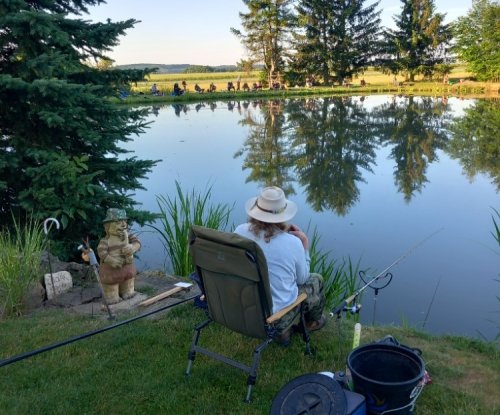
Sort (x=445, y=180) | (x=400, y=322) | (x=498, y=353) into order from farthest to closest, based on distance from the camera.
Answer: (x=445, y=180)
(x=400, y=322)
(x=498, y=353)

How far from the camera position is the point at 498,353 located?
3.35m

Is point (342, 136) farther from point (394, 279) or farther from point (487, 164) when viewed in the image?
point (394, 279)

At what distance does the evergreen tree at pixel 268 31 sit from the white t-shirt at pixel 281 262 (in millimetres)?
42170

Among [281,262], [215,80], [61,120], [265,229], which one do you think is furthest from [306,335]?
[215,80]

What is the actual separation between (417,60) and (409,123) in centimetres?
3015

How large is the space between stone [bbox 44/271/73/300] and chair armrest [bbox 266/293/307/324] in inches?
103

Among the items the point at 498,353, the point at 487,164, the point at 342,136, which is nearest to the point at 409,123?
the point at 342,136

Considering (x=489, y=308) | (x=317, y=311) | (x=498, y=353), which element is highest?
(x=317, y=311)

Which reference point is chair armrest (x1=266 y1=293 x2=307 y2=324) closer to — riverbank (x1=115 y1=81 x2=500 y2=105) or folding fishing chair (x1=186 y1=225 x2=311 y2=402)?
folding fishing chair (x1=186 y1=225 x2=311 y2=402)

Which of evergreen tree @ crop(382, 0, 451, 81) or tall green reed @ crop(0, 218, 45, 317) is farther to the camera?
evergreen tree @ crop(382, 0, 451, 81)

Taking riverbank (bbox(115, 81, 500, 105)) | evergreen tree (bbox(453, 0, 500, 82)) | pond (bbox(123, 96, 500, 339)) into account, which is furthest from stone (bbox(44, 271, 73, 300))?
evergreen tree (bbox(453, 0, 500, 82))

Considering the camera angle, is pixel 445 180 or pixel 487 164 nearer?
pixel 445 180

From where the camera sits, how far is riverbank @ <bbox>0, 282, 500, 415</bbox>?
272 centimetres

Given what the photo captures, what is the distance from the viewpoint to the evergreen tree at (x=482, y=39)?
3591 centimetres
